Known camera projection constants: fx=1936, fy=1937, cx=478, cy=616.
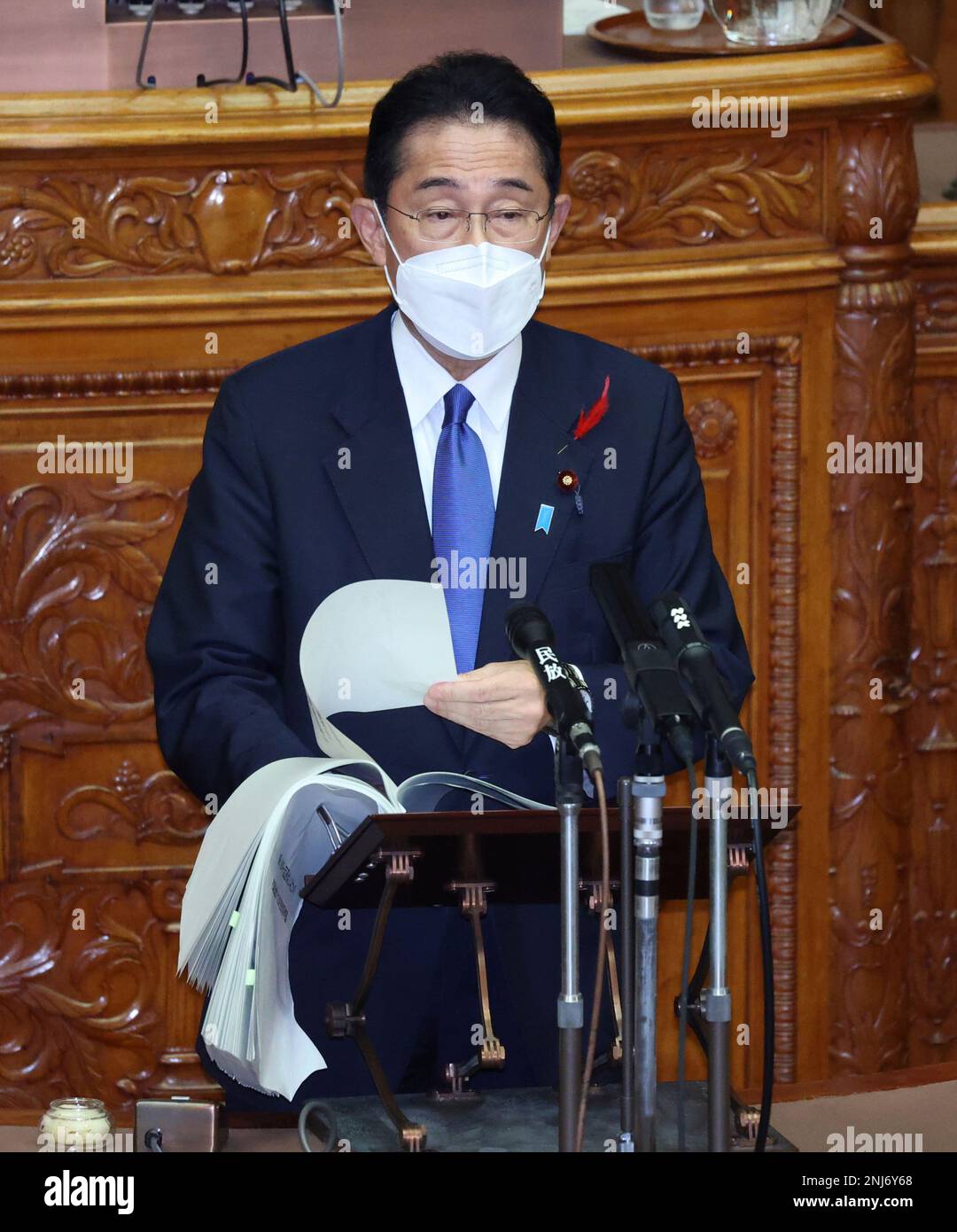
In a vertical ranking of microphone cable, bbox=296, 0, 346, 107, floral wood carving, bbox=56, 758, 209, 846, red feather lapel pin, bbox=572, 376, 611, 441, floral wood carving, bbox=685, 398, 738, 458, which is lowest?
floral wood carving, bbox=56, 758, 209, 846

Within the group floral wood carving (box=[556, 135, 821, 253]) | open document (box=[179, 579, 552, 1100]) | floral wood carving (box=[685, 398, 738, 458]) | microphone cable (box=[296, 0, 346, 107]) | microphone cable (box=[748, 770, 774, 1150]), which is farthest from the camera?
floral wood carving (box=[685, 398, 738, 458])

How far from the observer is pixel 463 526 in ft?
7.99

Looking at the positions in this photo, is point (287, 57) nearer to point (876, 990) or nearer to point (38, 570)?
point (38, 570)

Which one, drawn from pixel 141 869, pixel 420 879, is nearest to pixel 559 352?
pixel 420 879

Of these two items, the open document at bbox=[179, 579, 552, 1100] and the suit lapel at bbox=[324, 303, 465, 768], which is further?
the suit lapel at bbox=[324, 303, 465, 768]

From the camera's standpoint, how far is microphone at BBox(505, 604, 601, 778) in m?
1.60

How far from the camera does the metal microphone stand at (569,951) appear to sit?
1572 mm

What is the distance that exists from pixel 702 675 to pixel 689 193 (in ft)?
6.94

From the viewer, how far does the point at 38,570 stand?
3.58 meters

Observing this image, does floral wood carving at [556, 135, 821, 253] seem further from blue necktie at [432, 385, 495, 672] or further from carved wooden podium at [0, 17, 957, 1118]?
blue necktie at [432, 385, 495, 672]

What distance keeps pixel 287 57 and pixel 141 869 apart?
152 centimetres

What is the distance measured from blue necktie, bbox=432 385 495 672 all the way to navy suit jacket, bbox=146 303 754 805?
0.07 feet

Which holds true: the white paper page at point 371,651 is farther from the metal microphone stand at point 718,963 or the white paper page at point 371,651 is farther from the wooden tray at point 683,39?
the wooden tray at point 683,39

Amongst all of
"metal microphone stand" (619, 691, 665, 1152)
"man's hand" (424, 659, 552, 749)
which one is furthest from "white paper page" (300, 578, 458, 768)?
"metal microphone stand" (619, 691, 665, 1152)
